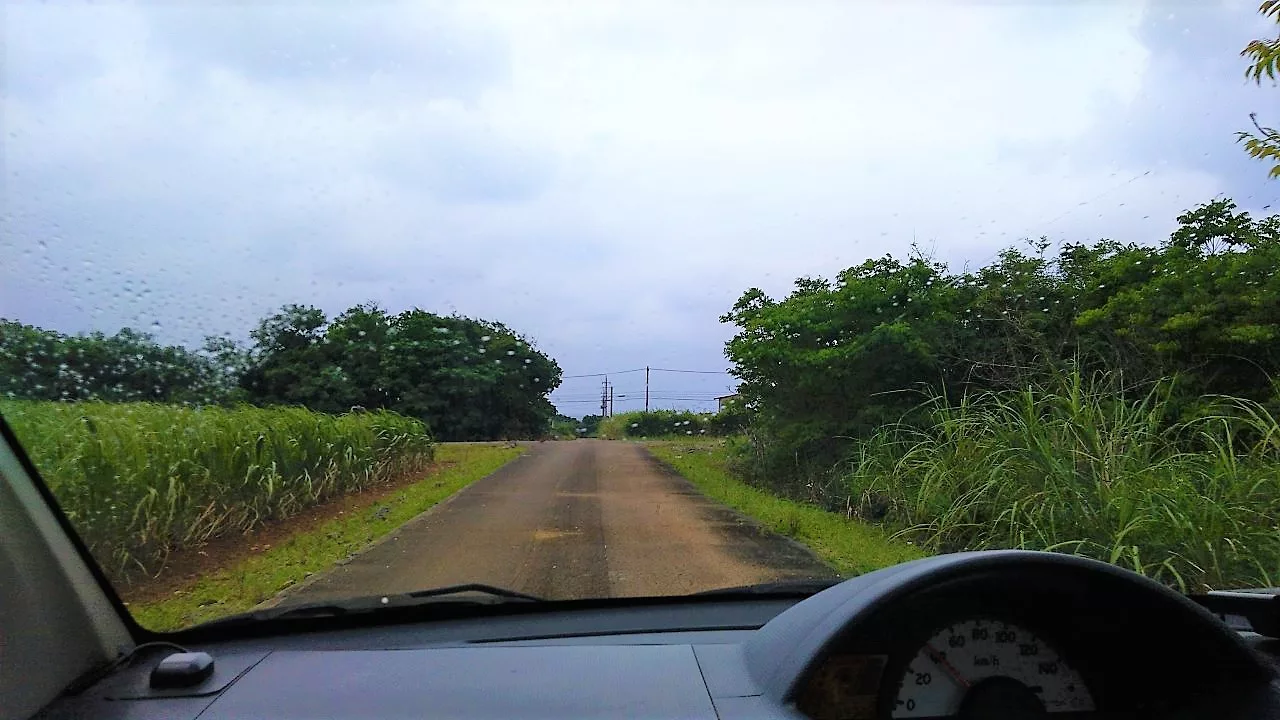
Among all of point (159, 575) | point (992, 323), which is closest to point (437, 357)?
point (159, 575)

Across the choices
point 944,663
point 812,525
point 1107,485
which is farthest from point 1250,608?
point 812,525

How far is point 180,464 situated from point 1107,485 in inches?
243

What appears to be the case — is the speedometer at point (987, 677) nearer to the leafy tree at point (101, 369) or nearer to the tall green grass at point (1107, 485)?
the tall green grass at point (1107, 485)

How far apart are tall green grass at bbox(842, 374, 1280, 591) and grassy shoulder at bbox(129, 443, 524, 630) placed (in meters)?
4.79

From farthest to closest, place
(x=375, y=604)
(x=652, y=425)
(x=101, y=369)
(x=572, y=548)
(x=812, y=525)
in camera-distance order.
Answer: (x=652, y=425) → (x=812, y=525) → (x=572, y=548) → (x=101, y=369) → (x=375, y=604)

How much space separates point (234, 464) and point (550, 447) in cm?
1282

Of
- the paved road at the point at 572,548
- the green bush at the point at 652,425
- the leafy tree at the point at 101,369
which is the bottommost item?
the paved road at the point at 572,548

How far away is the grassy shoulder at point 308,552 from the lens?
476 centimetres

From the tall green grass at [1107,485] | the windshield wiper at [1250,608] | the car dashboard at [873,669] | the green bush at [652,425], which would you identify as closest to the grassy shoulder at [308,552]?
the car dashboard at [873,669]

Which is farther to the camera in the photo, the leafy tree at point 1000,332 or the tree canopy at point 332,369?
the leafy tree at point 1000,332

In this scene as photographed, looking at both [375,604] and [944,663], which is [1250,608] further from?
[375,604]

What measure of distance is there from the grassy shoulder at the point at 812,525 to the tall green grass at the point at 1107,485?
0.38 metres

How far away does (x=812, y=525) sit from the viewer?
9508mm

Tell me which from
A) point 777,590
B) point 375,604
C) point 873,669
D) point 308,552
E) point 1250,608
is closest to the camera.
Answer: point 873,669
